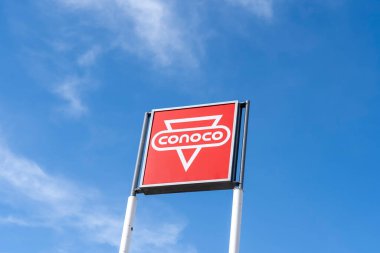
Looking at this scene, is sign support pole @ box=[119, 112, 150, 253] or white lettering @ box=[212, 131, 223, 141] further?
white lettering @ box=[212, 131, 223, 141]

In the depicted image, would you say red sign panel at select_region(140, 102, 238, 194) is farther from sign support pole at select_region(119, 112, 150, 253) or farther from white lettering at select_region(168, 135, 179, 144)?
sign support pole at select_region(119, 112, 150, 253)

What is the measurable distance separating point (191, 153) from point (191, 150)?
80 millimetres

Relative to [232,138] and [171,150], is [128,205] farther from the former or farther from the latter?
[232,138]

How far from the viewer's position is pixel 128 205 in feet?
41.3

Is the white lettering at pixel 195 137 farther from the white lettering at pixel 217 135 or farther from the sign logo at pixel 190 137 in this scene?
the white lettering at pixel 217 135

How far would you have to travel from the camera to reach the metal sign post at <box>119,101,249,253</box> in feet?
39.9

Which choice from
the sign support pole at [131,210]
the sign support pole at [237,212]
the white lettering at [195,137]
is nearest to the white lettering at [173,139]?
the white lettering at [195,137]

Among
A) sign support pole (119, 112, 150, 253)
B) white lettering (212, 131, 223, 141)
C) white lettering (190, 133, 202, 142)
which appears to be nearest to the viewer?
sign support pole (119, 112, 150, 253)

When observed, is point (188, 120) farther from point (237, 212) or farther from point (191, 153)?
point (237, 212)

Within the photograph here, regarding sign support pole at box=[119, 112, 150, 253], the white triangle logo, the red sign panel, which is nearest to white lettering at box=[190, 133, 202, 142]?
the red sign panel

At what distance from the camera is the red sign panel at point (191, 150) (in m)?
12.3

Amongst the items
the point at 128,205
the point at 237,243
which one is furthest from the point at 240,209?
the point at 128,205

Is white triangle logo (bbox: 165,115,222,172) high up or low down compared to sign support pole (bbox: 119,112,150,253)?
up

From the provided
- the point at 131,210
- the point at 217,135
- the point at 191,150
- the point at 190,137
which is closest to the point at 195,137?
the point at 190,137
